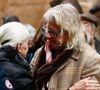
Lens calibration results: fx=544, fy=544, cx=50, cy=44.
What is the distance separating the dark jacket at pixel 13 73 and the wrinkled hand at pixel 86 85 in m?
0.41

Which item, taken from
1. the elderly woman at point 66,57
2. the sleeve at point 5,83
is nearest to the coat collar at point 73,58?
the elderly woman at point 66,57

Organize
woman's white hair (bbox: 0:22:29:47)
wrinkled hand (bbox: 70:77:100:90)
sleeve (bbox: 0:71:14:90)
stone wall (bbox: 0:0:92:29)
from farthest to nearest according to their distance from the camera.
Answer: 1. stone wall (bbox: 0:0:92:29)
2. woman's white hair (bbox: 0:22:29:47)
3. sleeve (bbox: 0:71:14:90)
4. wrinkled hand (bbox: 70:77:100:90)

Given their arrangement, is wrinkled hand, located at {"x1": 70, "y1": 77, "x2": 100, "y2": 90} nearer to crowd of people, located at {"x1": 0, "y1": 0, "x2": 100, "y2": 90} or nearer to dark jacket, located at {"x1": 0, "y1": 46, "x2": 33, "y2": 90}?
crowd of people, located at {"x1": 0, "y1": 0, "x2": 100, "y2": 90}

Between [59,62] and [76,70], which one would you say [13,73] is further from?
[76,70]

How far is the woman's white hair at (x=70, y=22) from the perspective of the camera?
4.11 m

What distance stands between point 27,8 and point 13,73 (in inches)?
247

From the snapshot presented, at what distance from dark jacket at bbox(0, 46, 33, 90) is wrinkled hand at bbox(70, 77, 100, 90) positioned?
1.34ft

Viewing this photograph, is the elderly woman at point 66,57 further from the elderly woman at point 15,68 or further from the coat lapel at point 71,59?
the elderly woman at point 15,68

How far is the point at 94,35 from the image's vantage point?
5.95 metres

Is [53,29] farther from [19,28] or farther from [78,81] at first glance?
[19,28]

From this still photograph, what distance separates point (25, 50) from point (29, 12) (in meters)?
5.87

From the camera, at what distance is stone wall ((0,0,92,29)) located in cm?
1028

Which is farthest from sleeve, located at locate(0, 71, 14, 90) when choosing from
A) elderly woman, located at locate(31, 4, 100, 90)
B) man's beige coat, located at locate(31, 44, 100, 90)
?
man's beige coat, located at locate(31, 44, 100, 90)

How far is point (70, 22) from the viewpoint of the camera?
4137 millimetres
